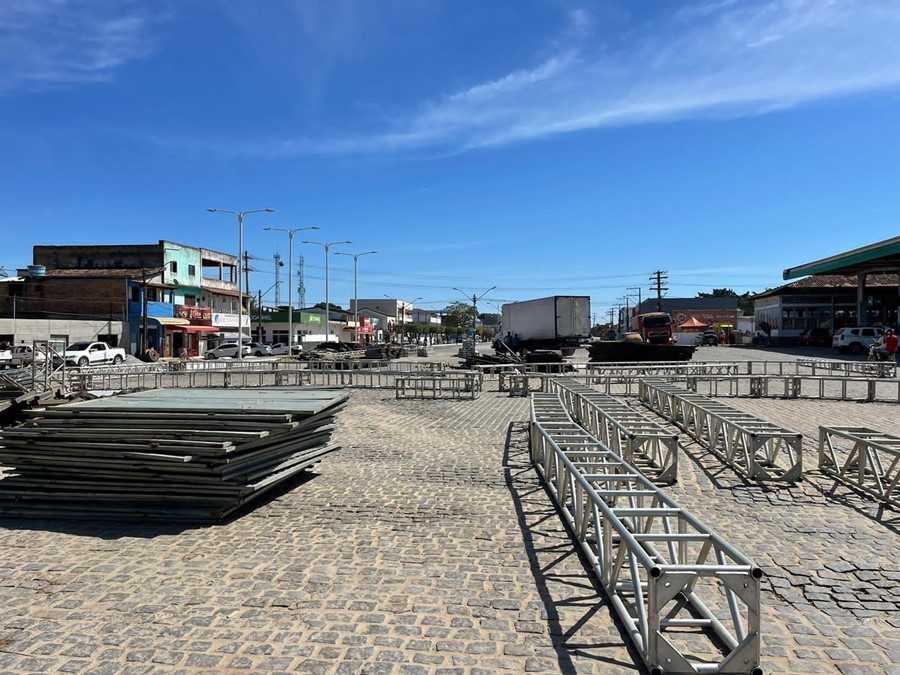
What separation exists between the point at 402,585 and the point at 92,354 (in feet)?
116

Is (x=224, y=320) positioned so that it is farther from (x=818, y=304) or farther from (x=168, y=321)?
(x=818, y=304)

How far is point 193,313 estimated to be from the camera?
2087 inches

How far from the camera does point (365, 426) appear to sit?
14367mm

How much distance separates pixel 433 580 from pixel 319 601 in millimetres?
982

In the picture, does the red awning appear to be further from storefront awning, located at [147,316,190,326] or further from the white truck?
the white truck

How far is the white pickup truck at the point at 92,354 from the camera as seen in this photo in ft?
109

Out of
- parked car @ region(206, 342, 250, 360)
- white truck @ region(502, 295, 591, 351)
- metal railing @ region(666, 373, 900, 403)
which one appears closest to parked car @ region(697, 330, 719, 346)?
white truck @ region(502, 295, 591, 351)

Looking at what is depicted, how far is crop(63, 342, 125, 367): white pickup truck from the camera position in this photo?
3309 cm

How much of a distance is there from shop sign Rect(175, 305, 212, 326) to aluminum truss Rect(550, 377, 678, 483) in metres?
44.1

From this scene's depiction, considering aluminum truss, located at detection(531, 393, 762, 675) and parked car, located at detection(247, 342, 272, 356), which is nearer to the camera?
aluminum truss, located at detection(531, 393, 762, 675)

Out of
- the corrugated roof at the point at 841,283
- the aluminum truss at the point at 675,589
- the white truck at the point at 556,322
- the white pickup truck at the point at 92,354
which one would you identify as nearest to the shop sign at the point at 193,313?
the white pickup truck at the point at 92,354

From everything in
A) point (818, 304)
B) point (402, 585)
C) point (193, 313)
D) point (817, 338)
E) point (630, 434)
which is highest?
point (818, 304)

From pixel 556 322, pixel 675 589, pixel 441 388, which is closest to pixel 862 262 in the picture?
pixel 556 322

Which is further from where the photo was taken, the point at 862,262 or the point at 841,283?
the point at 841,283
